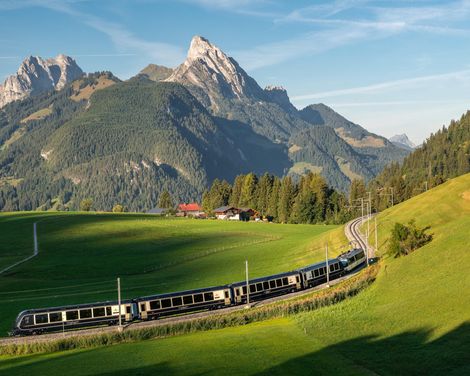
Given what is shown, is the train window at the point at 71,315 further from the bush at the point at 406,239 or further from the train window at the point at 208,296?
the bush at the point at 406,239

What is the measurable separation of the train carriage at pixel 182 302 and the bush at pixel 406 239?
26.3 metres

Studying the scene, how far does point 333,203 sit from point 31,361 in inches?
6149

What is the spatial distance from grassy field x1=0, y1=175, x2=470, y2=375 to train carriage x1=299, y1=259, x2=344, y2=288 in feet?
38.4

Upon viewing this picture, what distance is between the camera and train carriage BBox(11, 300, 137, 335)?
6012 centimetres

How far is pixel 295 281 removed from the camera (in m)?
73.0

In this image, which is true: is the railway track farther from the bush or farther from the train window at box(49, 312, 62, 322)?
the bush

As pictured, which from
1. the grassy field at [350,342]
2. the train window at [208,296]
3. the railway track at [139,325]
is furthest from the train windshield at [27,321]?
the train window at [208,296]

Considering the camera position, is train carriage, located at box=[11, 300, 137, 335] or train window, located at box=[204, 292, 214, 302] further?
train window, located at box=[204, 292, 214, 302]

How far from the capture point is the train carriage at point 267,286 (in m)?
68.2

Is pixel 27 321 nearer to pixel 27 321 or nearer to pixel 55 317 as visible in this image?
pixel 27 321

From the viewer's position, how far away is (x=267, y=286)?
70438 mm

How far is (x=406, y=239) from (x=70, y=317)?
47262 mm

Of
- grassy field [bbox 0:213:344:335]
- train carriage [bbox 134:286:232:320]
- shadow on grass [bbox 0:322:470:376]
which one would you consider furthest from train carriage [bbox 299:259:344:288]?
shadow on grass [bbox 0:322:470:376]

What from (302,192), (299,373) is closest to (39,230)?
(302,192)
